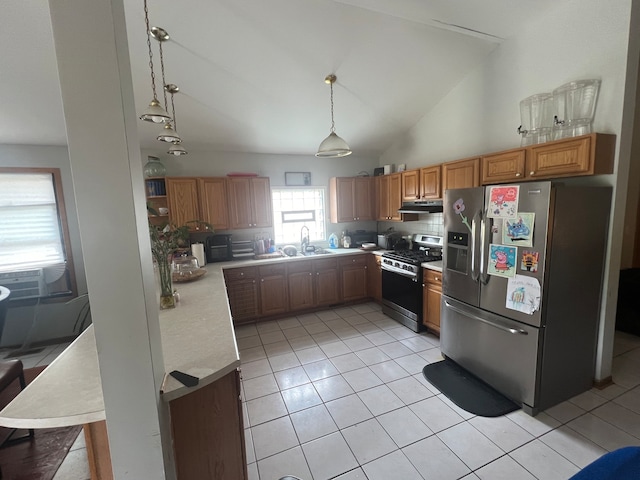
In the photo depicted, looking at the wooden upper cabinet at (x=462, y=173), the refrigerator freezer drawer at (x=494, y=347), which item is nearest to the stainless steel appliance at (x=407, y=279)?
the refrigerator freezer drawer at (x=494, y=347)

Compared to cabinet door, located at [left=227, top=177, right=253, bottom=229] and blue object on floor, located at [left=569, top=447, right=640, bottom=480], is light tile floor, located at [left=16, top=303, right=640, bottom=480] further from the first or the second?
cabinet door, located at [left=227, top=177, right=253, bottom=229]

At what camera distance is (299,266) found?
4125 mm

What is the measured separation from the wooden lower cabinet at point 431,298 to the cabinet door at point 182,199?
3.17m

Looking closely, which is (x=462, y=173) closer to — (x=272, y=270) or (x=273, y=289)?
(x=272, y=270)

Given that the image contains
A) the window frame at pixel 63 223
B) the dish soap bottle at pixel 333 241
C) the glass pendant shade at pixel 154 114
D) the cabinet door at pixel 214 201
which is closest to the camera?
the glass pendant shade at pixel 154 114

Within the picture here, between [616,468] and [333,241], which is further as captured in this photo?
[333,241]

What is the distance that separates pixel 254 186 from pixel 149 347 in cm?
343

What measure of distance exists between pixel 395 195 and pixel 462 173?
1.26 metres

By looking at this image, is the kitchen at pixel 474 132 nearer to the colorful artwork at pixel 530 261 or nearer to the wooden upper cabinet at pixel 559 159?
the wooden upper cabinet at pixel 559 159

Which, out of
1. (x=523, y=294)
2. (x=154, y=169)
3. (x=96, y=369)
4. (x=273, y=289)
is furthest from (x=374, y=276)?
(x=96, y=369)

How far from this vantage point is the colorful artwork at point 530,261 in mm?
2029

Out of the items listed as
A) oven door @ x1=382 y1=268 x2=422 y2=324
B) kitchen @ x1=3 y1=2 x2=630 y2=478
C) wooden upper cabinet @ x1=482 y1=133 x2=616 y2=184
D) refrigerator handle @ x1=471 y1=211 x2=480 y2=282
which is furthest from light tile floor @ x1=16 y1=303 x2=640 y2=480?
wooden upper cabinet @ x1=482 y1=133 x2=616 y2=184

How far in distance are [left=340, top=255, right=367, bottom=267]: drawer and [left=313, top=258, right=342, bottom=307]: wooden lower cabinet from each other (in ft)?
0.40

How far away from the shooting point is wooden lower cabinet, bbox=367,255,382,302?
430cm
